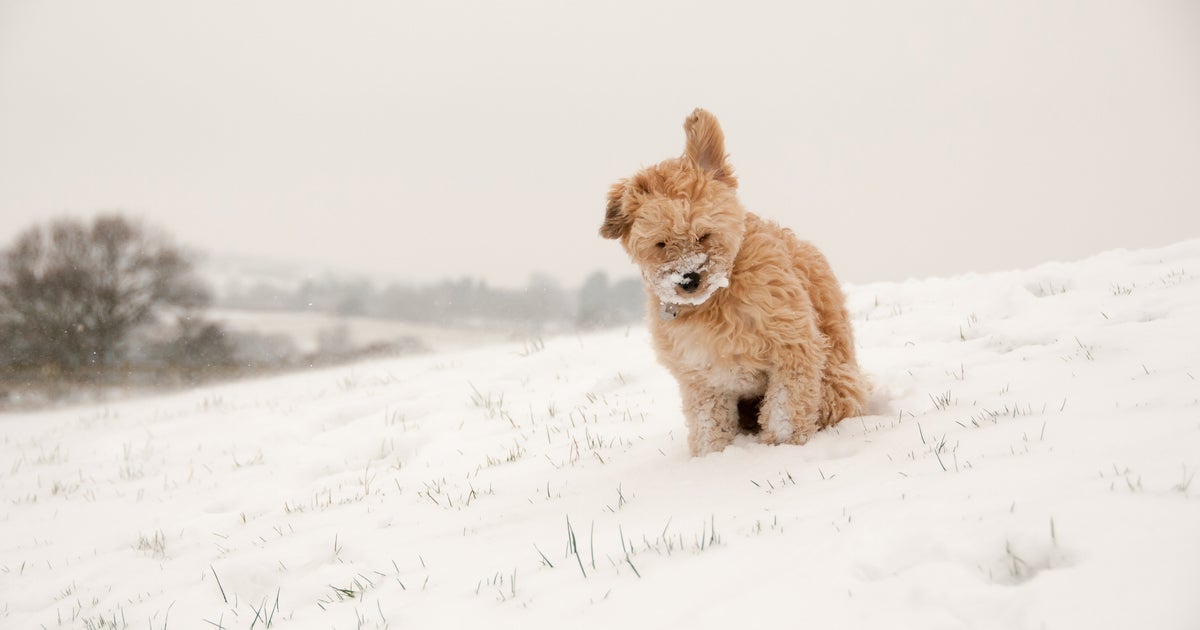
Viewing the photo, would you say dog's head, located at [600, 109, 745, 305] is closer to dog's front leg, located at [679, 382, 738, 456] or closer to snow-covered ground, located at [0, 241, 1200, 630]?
dog's front leg, located at [679, 382, 738, 456]

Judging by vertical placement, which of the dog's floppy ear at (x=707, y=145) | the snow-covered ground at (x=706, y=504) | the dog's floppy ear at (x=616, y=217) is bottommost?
the snow-covered ground at (x=706, y=504)

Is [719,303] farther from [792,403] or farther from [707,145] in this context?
[707,145]

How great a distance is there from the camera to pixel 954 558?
2350 mm

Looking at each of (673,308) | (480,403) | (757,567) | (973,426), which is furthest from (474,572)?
(480,403)

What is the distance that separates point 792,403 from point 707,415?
1.99 feet

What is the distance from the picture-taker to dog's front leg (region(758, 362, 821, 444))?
4383 mm

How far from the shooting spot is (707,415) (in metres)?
4.64

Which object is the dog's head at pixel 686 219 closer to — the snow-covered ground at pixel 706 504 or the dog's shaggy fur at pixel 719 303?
the dog's shaggy fur at pixel 719 303

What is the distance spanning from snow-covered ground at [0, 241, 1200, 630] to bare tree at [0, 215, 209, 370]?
1753 centimetres

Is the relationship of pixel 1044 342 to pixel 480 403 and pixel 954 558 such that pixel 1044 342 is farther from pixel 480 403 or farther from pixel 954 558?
pixel 480 403

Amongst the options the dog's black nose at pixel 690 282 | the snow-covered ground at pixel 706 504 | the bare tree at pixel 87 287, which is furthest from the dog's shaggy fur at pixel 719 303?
the bare tree at pixel 87 287

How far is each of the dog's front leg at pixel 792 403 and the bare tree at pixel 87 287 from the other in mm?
24141

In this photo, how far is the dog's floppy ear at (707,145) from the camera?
4.49 meters

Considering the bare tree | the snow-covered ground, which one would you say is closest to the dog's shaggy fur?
the snow-covered ground
